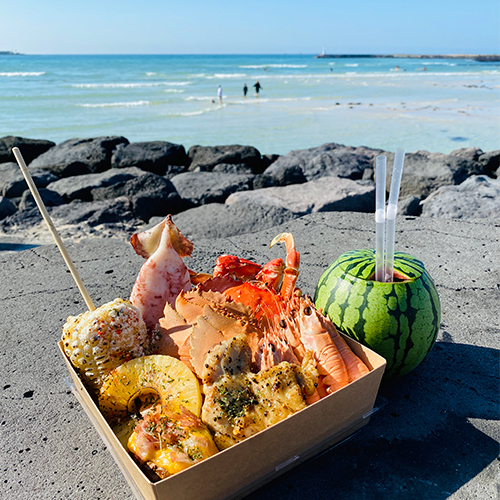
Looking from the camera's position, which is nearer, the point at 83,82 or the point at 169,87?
the point at 169,87

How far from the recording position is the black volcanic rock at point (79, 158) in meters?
10.4

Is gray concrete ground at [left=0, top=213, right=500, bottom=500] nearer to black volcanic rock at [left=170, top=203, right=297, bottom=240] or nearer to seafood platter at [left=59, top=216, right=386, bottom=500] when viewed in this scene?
seafood platter at [left=59, top=216, right=386, bottom=500]

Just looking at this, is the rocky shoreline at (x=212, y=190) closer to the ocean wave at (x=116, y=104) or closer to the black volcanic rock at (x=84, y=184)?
the black volcanic rock at (x=84, y=184)

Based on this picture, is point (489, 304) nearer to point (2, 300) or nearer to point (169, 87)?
point (2, 300)

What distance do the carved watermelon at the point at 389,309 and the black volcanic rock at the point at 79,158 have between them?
956 centimetres

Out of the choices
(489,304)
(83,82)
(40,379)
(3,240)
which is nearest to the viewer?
(40,379)

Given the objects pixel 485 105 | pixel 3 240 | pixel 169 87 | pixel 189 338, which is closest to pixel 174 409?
pixel 189 338

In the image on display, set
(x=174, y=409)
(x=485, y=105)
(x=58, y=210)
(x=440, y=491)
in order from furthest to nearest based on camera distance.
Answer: (x=485, y=105) < (x=58, y=210) < (x=440, y=491) < (x=174, y=409)

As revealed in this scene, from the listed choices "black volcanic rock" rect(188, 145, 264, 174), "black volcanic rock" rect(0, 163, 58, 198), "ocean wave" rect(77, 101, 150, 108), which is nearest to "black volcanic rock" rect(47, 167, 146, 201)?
"black volcanic rock" rect(0, 163, 58, 198)

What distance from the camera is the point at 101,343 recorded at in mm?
1850

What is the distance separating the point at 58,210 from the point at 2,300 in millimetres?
3868

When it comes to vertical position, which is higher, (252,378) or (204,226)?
(252,378)

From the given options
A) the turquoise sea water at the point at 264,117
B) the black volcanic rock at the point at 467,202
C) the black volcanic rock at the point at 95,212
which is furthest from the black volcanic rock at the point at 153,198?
the turquoise sea water at the point at 264,117

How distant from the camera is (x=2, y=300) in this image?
3613 millimetres
